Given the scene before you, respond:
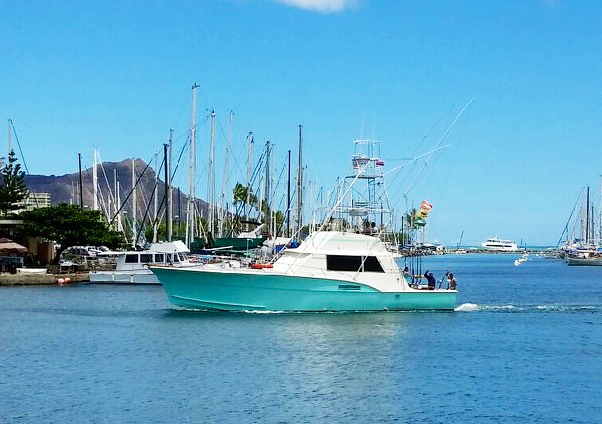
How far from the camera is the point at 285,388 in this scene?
110 ft

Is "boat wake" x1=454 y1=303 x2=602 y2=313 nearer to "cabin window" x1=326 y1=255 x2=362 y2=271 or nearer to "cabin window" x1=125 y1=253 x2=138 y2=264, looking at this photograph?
"cabin window" x1=326 y1=255 x2=362 y2=271

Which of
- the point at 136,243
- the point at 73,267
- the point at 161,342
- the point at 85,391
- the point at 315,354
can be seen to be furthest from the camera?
the point at 136,243

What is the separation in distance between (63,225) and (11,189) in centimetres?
1476

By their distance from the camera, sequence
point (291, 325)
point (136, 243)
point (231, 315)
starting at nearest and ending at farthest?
1. point (291, 325)
2. point (231, 315)
3. point (136, 243)

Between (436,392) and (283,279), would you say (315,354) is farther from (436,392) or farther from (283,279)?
(283,279)

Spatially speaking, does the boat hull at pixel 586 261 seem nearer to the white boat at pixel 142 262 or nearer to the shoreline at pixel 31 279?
the white boat at pixel 142 262

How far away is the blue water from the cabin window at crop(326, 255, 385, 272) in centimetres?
240

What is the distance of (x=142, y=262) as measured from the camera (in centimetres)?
8575

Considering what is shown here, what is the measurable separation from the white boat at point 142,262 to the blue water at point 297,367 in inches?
813

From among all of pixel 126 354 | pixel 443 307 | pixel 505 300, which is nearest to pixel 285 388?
pixel 126 354

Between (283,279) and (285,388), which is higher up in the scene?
(283,279)

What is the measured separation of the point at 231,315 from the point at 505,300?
30.7 meters

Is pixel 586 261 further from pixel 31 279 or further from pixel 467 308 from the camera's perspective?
pixel 467 308

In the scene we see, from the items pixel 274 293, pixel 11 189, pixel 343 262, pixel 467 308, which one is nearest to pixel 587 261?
pixel 11 189
